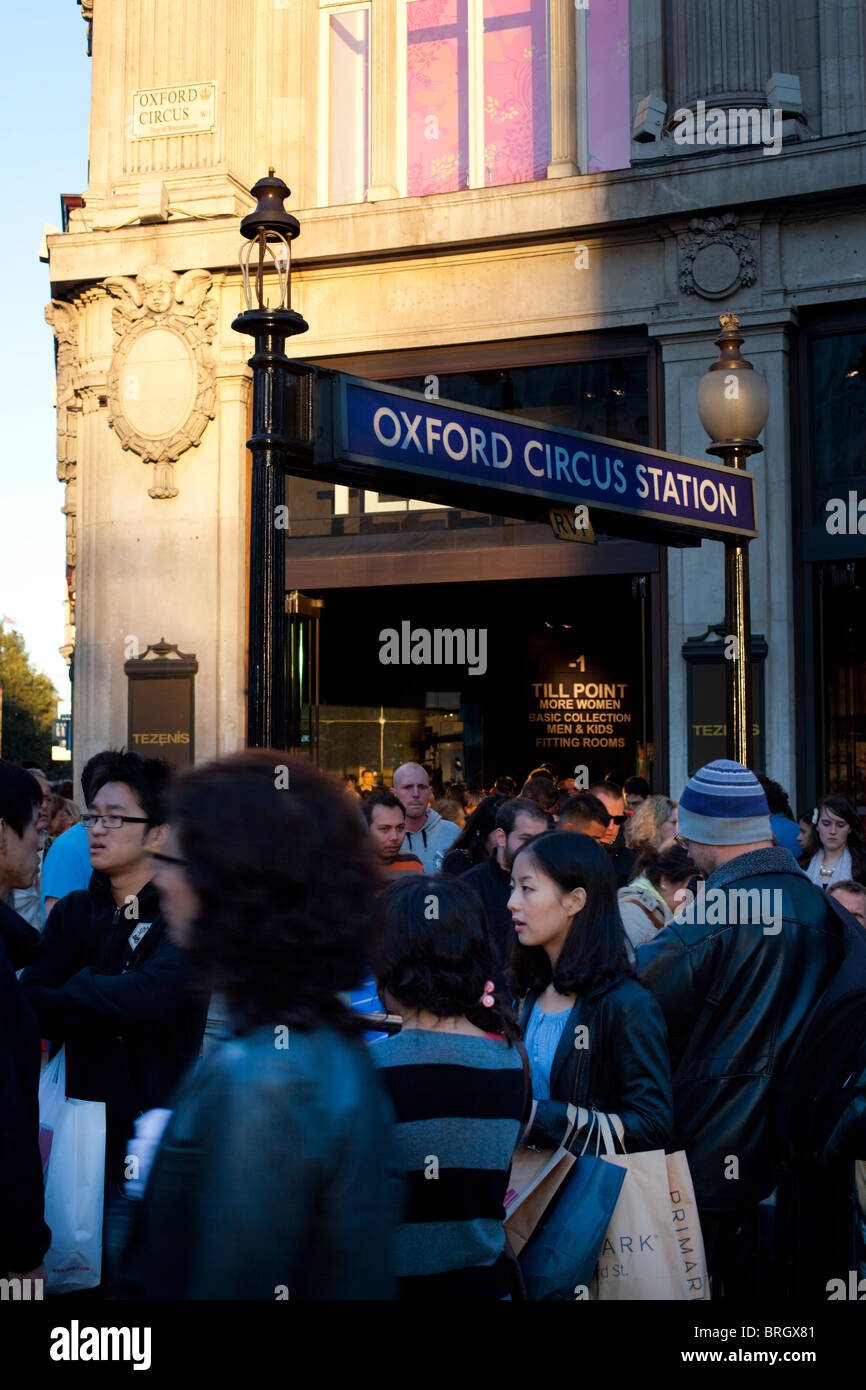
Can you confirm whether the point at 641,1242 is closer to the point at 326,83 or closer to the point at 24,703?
the point at 326,83

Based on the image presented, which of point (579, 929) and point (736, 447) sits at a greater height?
point (736, 447)

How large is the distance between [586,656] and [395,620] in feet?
9.00

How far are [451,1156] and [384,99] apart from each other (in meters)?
15.4

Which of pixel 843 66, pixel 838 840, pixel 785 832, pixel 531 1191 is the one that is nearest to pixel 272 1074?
pixel 531 1191

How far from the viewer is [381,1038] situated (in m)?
3.04

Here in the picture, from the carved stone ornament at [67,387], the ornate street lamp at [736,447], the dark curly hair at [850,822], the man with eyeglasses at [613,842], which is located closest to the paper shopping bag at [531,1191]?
the man with eyeglasses at [613,842]

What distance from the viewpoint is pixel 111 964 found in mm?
3791

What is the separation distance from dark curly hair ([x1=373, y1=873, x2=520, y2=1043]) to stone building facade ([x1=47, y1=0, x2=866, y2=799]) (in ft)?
35.0

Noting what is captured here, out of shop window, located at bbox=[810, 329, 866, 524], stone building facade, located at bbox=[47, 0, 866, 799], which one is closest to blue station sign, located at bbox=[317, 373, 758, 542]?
stone building facade, located at bbox=[47, 0, 866, 799]

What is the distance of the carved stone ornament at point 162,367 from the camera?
15.3 metres

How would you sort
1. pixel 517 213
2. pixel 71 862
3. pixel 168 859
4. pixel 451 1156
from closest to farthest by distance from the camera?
pixel 168 859 < pixel 451 1156 < pixel 71 862 < pixel 517 213

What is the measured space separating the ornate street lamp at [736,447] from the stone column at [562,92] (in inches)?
338

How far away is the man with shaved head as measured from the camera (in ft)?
28.8

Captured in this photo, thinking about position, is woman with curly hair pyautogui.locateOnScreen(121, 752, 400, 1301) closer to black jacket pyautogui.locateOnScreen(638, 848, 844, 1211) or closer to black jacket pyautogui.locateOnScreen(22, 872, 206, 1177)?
black jacket pyautogui.locateOnScreen(22, 872, 206, 1177)
